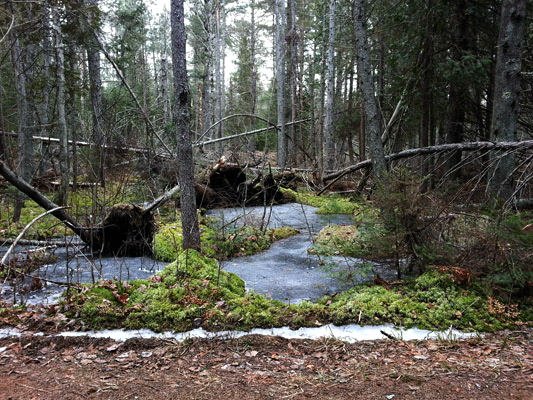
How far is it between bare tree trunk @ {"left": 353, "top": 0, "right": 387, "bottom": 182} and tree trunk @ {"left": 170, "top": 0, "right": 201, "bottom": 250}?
10.6 feet

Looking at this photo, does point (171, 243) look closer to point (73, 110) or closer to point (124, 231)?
point (124, 231)

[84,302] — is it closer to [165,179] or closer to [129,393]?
[129,393]

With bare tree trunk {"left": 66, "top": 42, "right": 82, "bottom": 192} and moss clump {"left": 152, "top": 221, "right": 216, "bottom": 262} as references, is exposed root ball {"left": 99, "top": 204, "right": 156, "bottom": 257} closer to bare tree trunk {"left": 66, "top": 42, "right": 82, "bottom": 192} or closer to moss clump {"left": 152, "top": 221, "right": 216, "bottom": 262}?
moss clump {"left": 152, "top": 221, "right": 216, "bottom": 262}

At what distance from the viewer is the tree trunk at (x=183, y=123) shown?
5758 millimetres

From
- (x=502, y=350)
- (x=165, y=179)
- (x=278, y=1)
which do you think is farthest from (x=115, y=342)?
(x=278, y=1)

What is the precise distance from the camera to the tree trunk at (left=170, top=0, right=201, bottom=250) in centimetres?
576

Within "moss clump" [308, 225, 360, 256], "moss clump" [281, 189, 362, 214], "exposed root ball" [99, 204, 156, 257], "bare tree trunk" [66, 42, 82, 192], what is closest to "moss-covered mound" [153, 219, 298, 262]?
"exposed root ball" [99, 204, 156, 257]

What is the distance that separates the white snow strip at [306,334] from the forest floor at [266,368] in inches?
4.9

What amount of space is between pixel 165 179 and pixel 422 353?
1012 centimetres

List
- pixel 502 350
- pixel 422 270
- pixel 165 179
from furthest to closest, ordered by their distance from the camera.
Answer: pixel 165 179, pixel 422 270, pixel 502 350

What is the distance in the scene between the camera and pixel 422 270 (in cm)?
573

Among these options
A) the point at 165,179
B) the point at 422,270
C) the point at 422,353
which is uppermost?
the point at 165,179

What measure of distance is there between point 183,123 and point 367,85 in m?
3.49

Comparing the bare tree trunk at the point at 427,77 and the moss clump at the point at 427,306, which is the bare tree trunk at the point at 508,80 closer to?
the moss clump at the point at 427,306
